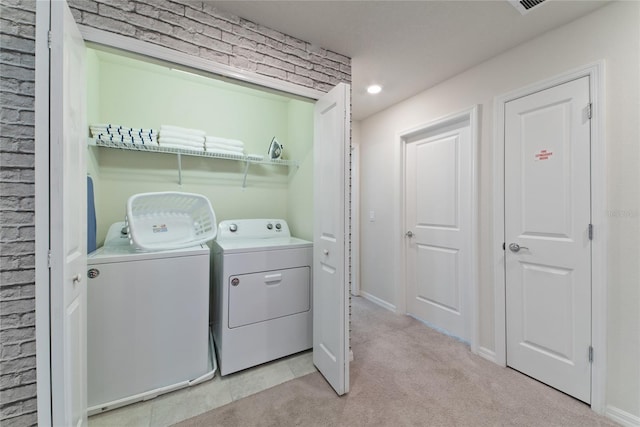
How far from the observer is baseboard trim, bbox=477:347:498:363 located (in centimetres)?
200

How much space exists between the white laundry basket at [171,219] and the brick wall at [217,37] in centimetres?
104

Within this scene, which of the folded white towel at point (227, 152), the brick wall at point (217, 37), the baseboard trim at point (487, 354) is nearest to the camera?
the brick wall at point (217, 37)

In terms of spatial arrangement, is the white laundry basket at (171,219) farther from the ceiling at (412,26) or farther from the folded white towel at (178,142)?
the ceiling at (412,26)

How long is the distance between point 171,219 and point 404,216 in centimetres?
240

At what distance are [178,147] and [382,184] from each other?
226 cm

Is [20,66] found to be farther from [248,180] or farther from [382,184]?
[382,184]

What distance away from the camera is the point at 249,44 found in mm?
1653

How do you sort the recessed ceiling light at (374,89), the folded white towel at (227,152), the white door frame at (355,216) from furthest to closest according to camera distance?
the white door frame at (355,216) → the recessed ceiling light at (374,89) → the folded white towel at (227,152)

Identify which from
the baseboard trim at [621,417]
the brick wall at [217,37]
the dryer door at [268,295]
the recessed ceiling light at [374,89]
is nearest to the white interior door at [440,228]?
the recessed ceiling light at [374,89]

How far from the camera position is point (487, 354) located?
2.04 m

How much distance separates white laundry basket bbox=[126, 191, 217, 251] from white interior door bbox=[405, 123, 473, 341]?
2160 mm

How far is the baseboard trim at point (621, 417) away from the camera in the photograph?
4.46ft

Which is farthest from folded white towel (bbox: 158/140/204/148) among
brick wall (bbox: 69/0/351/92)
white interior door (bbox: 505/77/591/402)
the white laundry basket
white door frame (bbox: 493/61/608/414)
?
white door frame (bbox: 493/61/608/414)

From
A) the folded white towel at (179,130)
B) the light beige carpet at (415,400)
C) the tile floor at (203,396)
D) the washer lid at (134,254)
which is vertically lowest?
the tile floor at (203,396)
